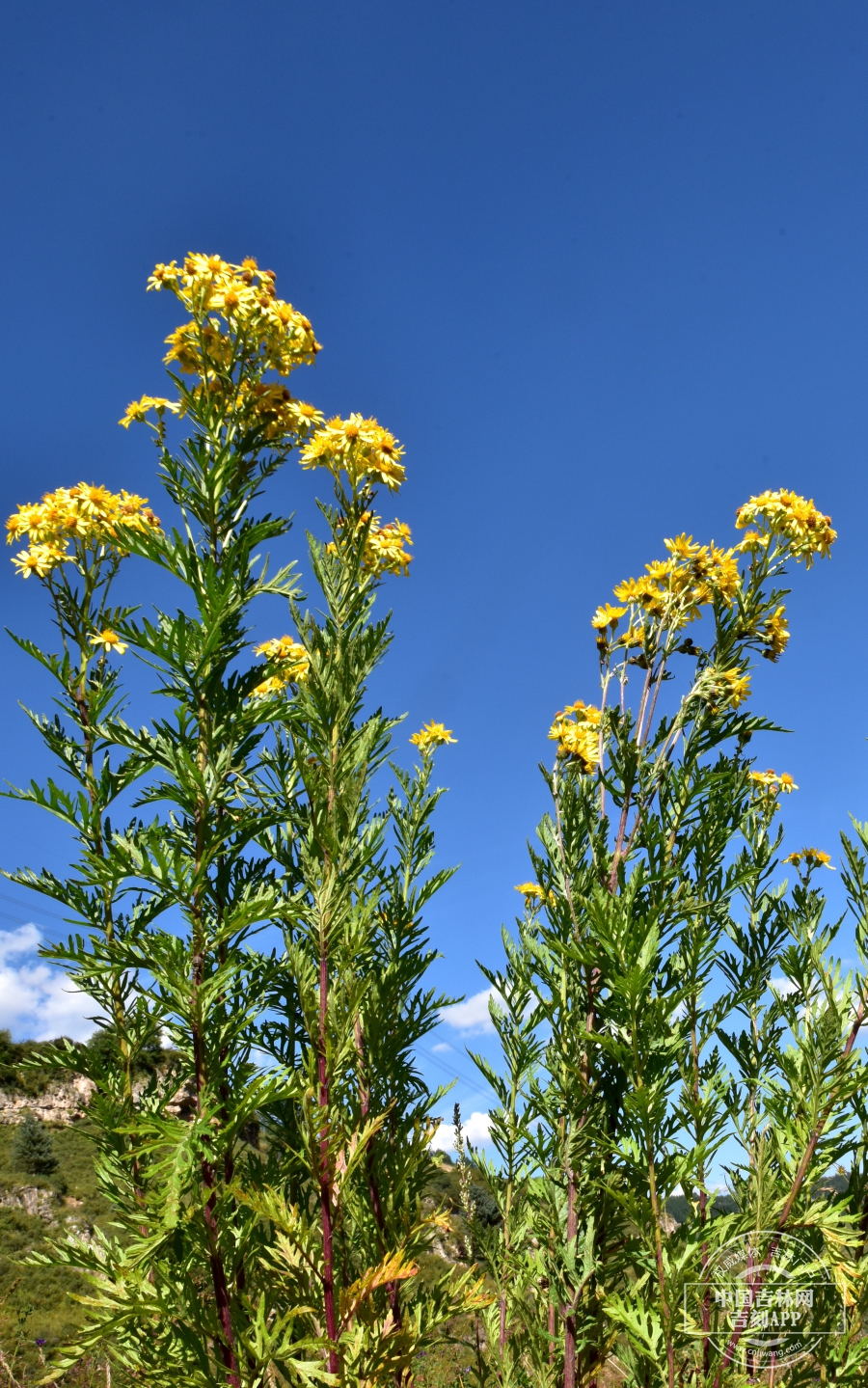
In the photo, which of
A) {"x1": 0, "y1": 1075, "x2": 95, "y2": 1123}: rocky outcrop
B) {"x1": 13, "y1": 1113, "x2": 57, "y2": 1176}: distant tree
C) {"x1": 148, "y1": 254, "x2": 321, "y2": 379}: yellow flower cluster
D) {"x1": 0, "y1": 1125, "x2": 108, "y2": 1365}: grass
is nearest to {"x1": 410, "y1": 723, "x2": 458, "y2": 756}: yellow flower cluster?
{"x1": 148, "y1": 254, "x2": 321, "y2": 379}: yellow flower cluster

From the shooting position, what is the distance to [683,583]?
3354 mm

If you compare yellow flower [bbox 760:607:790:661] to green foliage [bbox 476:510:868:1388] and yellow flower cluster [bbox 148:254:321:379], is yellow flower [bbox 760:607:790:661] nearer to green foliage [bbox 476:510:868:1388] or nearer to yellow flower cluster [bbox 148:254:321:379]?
green foliage [bbox 476:510:868:1388]

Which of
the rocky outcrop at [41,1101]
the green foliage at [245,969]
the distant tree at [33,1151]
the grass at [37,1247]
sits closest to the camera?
the green foliage at [245,969]

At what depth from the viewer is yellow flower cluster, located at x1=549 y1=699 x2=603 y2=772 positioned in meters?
3.41

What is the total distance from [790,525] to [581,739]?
1332 mm

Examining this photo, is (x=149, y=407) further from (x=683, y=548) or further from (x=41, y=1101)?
(x=41, y=1101)

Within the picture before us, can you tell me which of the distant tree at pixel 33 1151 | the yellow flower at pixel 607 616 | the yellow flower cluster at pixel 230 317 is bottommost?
the distant tree at pixel 33 1151

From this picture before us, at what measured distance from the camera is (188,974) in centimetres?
190

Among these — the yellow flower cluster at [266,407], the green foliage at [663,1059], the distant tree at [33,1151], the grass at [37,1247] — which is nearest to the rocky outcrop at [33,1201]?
the grass at [37,1247]

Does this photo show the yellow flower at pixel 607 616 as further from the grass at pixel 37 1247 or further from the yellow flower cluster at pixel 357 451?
the grass at pixel 37 1247

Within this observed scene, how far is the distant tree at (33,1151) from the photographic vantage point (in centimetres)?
A: 2569

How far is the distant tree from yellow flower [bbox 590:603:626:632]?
31281 mm

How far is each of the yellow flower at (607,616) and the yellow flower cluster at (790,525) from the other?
24.5 inches

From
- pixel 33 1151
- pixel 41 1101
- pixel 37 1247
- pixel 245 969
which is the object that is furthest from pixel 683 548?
pixel 41 1101
